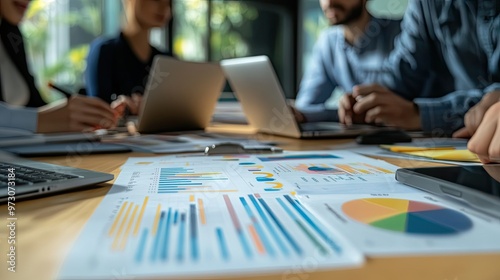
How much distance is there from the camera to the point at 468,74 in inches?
56.8

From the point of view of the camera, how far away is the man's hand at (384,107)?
1111 millimetres

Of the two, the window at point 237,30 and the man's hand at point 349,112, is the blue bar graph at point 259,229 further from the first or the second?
the window at point 237,30

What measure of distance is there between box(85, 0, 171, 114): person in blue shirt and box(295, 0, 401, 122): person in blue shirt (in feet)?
2.24

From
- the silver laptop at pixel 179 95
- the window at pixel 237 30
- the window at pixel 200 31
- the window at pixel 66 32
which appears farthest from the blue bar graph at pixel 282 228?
the window at pixel 237 30

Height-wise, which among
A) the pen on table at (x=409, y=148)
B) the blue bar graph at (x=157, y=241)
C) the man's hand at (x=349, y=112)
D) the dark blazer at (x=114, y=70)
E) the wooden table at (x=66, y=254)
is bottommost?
the pen on table at (x=409, y=148)

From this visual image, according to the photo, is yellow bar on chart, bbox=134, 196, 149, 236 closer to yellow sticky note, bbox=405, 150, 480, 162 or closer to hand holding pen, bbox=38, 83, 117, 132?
yellow sticky note, bbox=405, 150, 480, 162

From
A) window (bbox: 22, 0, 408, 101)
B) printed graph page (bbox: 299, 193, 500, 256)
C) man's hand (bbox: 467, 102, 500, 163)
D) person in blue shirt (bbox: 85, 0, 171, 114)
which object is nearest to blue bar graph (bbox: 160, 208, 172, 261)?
printed graph page (bbox: 299, 193, 500, 256)

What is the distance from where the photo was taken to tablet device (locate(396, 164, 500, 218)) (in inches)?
13.6

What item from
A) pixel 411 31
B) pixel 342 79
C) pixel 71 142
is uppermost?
pixel 411 31

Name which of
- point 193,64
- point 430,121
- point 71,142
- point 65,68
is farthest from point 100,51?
point 430,121

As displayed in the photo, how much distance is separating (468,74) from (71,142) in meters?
1.16

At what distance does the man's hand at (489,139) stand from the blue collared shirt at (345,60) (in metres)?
1.04

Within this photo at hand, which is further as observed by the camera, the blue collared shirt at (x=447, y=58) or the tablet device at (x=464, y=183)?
the blue collared shirt at (x=447, y=58)

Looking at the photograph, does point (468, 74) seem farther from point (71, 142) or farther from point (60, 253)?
point (60, 253)
